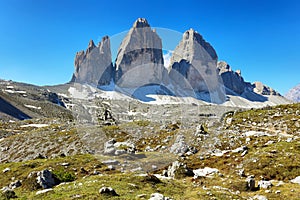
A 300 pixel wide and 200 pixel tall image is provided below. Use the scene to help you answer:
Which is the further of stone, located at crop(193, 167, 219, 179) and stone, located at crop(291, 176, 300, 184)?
stone, located at crop(193, 167, 219, 179)

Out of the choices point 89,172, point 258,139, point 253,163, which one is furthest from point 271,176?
point 89,172

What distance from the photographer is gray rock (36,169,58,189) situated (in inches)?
992

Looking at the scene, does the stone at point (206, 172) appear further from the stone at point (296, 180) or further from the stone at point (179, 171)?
the stone at point (296, 180)

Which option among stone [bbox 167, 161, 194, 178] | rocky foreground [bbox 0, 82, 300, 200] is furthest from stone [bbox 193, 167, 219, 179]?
stone [bbox 167, 161, 194, 178]

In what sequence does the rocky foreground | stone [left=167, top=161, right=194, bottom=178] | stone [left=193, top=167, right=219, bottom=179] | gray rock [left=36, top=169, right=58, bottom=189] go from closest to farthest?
the rocky foreground → gray rock [left=36, top=169, right=58, bottom=189] → stone [left=167, top=161, right=194, bottom=178] → stone [left=193, top=167, right=219, bottom=179]

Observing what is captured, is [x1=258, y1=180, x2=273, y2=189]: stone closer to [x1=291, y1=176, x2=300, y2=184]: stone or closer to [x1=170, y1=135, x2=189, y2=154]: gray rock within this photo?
[x1=291, y1=176, x2=300, y2=184]: stone

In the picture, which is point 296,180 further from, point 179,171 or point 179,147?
point 179,147

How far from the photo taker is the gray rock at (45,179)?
82.7 feet

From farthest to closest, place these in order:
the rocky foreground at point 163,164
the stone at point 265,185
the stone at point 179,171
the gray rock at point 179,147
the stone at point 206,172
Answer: the gray rock at point 179,147
the stone at point 206,172
the stone at point 179,171
the stone at point 265,185
the rocky foreground at point 163,164

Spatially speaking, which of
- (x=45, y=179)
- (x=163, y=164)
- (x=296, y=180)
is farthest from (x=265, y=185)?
(x=45, y=179)

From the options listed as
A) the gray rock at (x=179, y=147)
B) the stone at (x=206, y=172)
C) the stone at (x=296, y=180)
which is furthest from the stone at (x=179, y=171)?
the gray rock at (x=179, y=147)

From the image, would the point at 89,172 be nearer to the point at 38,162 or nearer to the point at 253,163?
the point at 38,162

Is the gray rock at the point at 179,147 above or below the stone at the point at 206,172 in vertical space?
above

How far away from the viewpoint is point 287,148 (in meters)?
36.2
